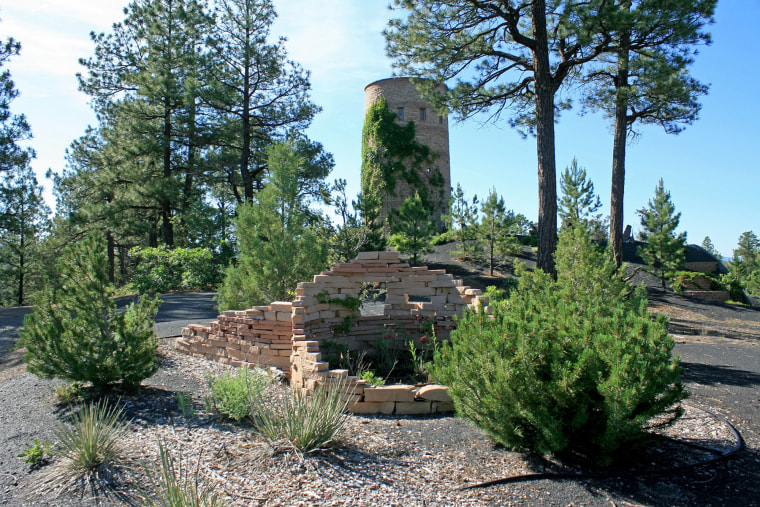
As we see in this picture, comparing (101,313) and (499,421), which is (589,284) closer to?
(499,421)

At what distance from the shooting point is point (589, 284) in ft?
19.5

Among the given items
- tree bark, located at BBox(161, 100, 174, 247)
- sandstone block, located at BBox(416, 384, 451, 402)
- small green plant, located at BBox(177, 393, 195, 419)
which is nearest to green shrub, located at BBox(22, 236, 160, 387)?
small green plant, located at BBox(177, 393, 195, 419)

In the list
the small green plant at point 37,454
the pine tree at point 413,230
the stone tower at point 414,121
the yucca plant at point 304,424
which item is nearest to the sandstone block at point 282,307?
the yucca plant at point 304,424

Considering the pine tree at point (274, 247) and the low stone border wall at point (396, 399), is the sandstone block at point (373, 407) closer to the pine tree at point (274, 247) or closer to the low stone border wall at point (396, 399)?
the low stone border wall at point (396, 399)

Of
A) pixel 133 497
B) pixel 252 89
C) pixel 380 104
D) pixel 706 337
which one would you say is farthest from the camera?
pixel 380 104

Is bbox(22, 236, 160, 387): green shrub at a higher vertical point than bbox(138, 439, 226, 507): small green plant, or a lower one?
higher

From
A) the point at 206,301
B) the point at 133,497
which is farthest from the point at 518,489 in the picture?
the point at 206,301

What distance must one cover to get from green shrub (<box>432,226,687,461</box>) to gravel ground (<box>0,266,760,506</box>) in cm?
31

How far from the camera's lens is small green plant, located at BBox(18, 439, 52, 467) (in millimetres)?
3742

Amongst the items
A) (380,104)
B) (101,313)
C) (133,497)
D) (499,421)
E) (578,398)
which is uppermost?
(380,104)

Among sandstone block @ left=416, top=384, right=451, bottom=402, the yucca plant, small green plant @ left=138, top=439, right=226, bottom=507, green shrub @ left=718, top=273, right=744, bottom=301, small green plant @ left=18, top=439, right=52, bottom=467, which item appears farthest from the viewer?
green shrub @ left=718, top=273, right=744, bottom=301

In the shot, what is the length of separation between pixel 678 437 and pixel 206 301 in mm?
11697

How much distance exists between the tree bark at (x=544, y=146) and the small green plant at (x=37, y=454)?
7909 mm

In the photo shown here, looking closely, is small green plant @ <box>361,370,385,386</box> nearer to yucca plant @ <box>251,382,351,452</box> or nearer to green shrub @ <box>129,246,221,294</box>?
yucca plant @ <box>251,382,351,452</box>
